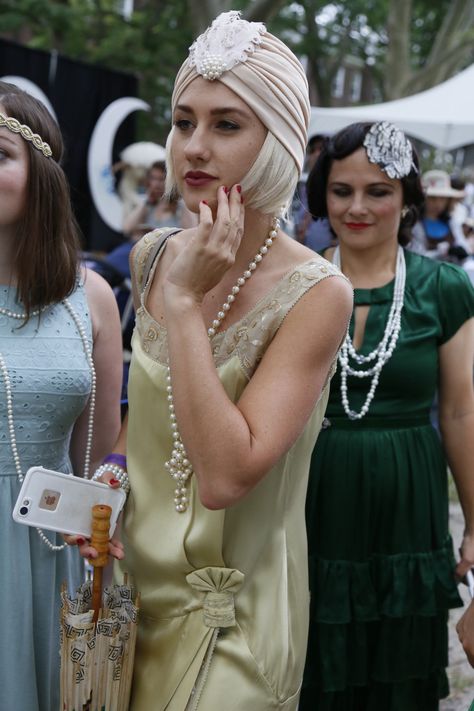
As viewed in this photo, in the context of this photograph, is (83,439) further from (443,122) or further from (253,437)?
(443,122)

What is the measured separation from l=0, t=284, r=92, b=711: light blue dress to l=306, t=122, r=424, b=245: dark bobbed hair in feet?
3.69

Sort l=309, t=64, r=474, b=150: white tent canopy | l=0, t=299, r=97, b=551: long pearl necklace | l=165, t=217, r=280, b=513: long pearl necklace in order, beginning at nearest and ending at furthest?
1. l=165, t=217, r=280, b=513: long pearl necklace
2. l=0, t=299, r=97, b=551: long pearl necklace
3. l=309, t=64, r=474, b=150: white tent canopy

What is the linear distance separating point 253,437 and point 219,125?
63cm

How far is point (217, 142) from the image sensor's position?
5.49 ft

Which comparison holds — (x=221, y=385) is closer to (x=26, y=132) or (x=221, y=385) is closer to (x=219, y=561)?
(x=219, y=561)

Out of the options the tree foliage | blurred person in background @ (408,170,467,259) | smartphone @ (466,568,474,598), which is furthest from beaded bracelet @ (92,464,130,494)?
the tree foliage

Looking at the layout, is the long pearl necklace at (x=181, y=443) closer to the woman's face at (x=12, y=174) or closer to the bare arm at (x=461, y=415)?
the woman's face at (x=12, y=174)

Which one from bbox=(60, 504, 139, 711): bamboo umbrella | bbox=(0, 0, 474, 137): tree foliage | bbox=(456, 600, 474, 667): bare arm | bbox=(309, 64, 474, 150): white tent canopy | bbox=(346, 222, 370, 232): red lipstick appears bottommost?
bbox=(456, 600, 474, 667): bare arm

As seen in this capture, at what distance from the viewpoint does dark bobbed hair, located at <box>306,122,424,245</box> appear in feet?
9.19

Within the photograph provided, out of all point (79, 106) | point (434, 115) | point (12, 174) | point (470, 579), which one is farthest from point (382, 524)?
point (434, 115)

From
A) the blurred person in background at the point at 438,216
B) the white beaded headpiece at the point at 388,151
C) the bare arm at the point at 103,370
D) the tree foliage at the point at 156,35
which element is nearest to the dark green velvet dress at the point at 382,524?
the white beaded headpiece at the point at 388,151

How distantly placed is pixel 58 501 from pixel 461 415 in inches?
59.7

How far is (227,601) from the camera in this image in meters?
1.76

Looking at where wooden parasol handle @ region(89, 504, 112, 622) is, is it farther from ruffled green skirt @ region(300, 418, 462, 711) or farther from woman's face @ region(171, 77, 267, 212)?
ruffled green skirt @ region(300, 418, 462, 711)
